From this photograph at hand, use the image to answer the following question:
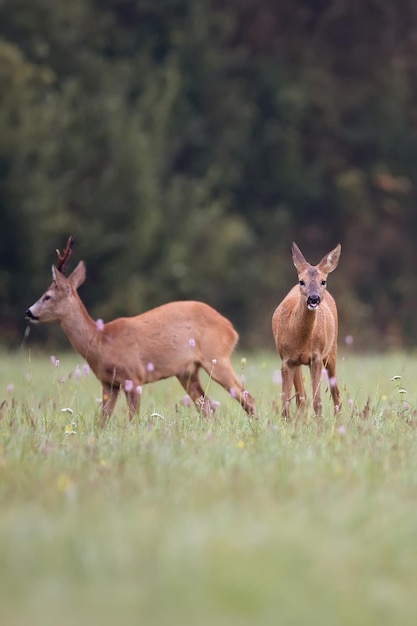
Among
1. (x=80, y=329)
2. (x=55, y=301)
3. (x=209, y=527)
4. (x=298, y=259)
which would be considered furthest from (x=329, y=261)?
(x=209, y=527)

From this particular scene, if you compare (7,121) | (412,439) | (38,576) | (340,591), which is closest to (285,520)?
(340,591)

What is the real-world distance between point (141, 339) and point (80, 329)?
0.48 m

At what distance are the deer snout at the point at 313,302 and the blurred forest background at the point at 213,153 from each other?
49.2ft

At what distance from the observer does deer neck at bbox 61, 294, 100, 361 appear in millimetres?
10328

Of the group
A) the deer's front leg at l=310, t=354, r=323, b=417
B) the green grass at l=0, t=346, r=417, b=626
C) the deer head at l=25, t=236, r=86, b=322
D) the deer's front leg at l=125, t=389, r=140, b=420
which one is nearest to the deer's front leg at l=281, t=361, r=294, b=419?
the deer's front leg at l=310, t=354, r=323, b=417

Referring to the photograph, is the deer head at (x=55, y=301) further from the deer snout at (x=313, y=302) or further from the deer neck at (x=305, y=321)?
the deer snout at (x=313, y=302)

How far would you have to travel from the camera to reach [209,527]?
4750mm

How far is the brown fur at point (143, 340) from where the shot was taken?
1026 centimetres

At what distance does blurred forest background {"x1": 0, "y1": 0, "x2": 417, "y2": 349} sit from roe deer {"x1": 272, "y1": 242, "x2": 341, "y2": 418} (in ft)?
47.0

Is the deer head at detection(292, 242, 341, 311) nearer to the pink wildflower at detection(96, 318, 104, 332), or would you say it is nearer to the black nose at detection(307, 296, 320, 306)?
the black nose at detection(307, 296, 320, 306)

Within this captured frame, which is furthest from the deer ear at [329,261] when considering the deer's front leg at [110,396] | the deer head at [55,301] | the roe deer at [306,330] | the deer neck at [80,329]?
the deer head at [55,301]

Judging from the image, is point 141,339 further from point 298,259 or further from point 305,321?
point 305,321

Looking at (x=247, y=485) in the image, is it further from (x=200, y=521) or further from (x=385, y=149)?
(x=385, y=149)

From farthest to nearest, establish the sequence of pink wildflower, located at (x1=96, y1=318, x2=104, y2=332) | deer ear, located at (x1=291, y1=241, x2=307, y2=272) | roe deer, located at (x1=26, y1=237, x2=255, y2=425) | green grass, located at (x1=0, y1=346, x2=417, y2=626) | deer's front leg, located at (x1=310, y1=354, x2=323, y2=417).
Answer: roe deer, located at (x1=26, y1=237, x2=255, y2=425) < pink wildflower, located at (x1=96, y1=318, x2=104, y2=332) < deer ear, located at (x1=291, y1=241, x2=307, y2=272) < deer's front leg, located at (x1=310, y1=354, x2=323, y2=417) < green grass, located at (x1=0, y1=346, x2=417, y2=626)
